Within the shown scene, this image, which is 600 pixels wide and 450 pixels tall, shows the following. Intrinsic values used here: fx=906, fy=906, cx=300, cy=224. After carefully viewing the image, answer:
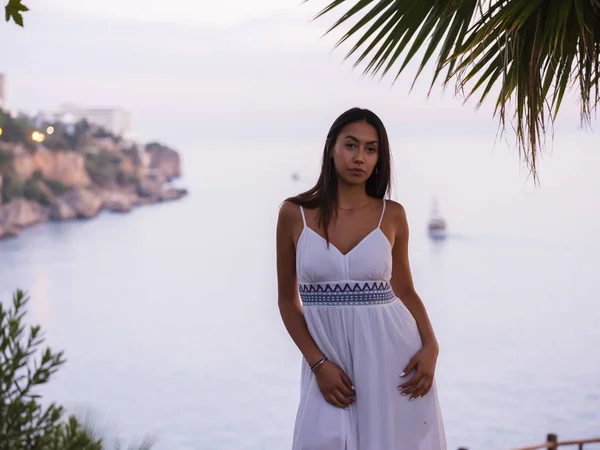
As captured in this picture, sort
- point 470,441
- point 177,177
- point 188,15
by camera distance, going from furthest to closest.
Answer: point 188,15, point 177,177, point 470,441

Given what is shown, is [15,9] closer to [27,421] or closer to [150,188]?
[27,421]

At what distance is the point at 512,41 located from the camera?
6.72 ft

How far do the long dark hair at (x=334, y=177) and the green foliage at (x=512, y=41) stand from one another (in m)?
0.32

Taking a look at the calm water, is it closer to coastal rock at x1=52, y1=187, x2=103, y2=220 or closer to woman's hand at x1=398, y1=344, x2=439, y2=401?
coastal rock at x1=52, y1=187, x2=103, y2=220

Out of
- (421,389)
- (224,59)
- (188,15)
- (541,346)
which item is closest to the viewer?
(421,389)

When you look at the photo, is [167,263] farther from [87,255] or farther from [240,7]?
[240,7]

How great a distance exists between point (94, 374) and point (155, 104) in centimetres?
1829

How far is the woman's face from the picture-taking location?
1.71m

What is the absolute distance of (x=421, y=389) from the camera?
1.71m

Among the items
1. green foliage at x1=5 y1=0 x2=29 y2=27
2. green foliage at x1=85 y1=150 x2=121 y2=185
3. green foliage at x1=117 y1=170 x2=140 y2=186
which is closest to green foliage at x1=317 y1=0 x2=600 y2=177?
green foliage at x1=5 y1=0 x2=29 y2=27

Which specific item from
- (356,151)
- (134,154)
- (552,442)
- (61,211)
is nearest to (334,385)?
(356,151)

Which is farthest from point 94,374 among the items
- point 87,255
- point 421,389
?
point 421,389

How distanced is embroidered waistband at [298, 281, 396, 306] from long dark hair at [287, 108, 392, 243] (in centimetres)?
10

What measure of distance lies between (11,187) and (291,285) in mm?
44656
